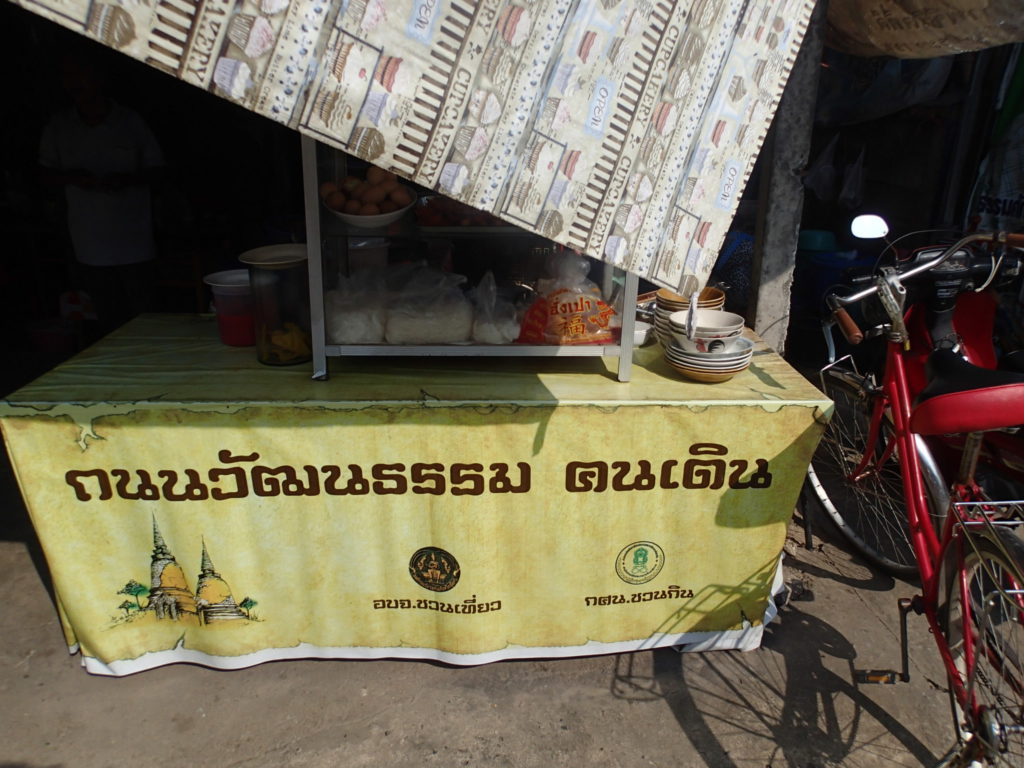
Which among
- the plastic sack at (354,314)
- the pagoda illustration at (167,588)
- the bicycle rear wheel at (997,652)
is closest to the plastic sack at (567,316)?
the plastic sack at (354,314)

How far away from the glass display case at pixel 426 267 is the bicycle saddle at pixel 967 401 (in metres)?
0.95

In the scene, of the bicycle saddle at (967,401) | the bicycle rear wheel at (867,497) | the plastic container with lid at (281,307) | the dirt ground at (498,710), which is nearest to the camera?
the bicycle saddle at (967,401)

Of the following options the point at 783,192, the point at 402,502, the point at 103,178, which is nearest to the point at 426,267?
the point at 402,502

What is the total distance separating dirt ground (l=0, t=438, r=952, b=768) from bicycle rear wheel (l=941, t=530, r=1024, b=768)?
1.38ft

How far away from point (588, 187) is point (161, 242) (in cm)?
523

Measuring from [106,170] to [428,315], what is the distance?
281cm

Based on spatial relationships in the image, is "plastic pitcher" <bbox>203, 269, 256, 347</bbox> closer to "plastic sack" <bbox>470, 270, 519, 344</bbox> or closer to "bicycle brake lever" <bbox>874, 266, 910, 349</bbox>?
"plastic sack" <bbox>470, 270, 519, 344</bbox>

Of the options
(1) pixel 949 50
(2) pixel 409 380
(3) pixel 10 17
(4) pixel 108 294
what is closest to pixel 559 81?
(2) pixel 409 380

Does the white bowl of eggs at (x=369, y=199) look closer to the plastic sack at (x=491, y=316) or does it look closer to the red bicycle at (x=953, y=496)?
the plastic sack at (x=491, y=316)

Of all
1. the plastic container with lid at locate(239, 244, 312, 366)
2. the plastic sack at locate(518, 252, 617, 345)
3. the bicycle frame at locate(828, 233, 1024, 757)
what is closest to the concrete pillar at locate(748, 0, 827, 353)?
the bicycle frame at locate(828, 233, 1024, 757)

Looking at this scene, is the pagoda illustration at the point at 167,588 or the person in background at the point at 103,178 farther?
the person in background at the point at 103,178

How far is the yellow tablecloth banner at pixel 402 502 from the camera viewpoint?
90.3 inches

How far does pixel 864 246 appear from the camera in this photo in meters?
5.59

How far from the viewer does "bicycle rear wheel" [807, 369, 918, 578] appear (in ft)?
9.98
